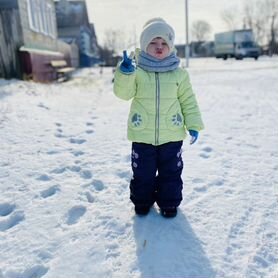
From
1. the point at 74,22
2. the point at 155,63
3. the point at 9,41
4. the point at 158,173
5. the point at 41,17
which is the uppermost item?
the point at 74,22

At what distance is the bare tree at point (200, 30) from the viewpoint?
88125 mm

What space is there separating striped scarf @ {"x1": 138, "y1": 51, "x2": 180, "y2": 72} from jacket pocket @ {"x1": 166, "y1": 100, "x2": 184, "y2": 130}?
10.4 inches

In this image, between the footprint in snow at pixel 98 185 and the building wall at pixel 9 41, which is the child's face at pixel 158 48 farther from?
the building wall at pixel 9 41

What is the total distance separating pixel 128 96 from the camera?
230cm

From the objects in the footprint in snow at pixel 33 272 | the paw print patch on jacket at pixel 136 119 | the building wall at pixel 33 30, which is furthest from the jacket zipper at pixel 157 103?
the building wall at pixel 33 30

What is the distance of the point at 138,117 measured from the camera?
2355 mm

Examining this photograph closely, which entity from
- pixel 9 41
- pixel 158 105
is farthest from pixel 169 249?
pixel 9 41

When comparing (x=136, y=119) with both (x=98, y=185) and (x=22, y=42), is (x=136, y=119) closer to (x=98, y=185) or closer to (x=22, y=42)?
(x=98, y=185)

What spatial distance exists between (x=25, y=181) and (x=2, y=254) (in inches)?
44.3

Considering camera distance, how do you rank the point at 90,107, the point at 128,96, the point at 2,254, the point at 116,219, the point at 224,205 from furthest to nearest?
1. the point at 90,107
2. the point at 224,205
3. the point at 116,219
4. the point at 128,96
5. the point at 2,254

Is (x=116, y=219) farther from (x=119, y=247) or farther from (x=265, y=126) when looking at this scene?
(x=265, y=126)

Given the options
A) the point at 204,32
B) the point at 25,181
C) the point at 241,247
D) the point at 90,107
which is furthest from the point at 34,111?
the point at 204,32

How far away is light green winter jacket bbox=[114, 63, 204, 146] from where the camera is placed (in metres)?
2.31

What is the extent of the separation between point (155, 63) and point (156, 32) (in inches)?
8.2
